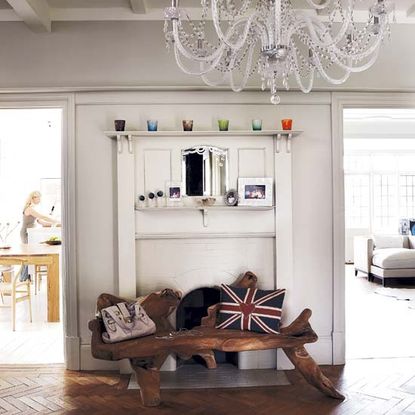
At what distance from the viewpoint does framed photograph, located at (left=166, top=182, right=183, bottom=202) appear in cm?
384

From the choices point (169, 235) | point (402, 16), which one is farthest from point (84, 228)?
point (402, 16)

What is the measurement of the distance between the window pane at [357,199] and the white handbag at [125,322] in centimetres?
822

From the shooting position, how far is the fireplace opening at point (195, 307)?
12.7ft

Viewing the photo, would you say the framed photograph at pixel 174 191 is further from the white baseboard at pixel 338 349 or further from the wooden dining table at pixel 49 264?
the wooden dining table at pixel 49 264

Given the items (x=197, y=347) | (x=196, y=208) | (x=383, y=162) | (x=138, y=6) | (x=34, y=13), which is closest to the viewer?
(x=197, y=347)

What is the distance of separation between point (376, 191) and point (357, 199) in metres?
0.49

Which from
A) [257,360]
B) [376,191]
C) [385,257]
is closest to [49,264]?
[257,360]

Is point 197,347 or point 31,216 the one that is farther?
point 31,216

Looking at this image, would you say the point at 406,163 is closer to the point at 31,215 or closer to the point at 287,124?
Answer: the point at 287,124

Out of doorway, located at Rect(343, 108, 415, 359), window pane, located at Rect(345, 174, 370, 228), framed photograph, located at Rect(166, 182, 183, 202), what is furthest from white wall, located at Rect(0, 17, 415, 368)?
window pane, located at Rect(345, 174, 370, 228)

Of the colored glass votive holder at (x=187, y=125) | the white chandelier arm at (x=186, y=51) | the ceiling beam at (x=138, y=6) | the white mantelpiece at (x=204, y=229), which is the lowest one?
the white mantelpiece at (x=204, y=229)

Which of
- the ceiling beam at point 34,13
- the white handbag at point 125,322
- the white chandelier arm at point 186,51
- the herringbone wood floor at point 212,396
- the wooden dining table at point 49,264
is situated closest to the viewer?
the white chandelier arm at point 186,51

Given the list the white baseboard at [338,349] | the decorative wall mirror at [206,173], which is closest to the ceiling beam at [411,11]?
the decorative wall mirror at [206,173]

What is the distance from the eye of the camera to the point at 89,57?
388cm
